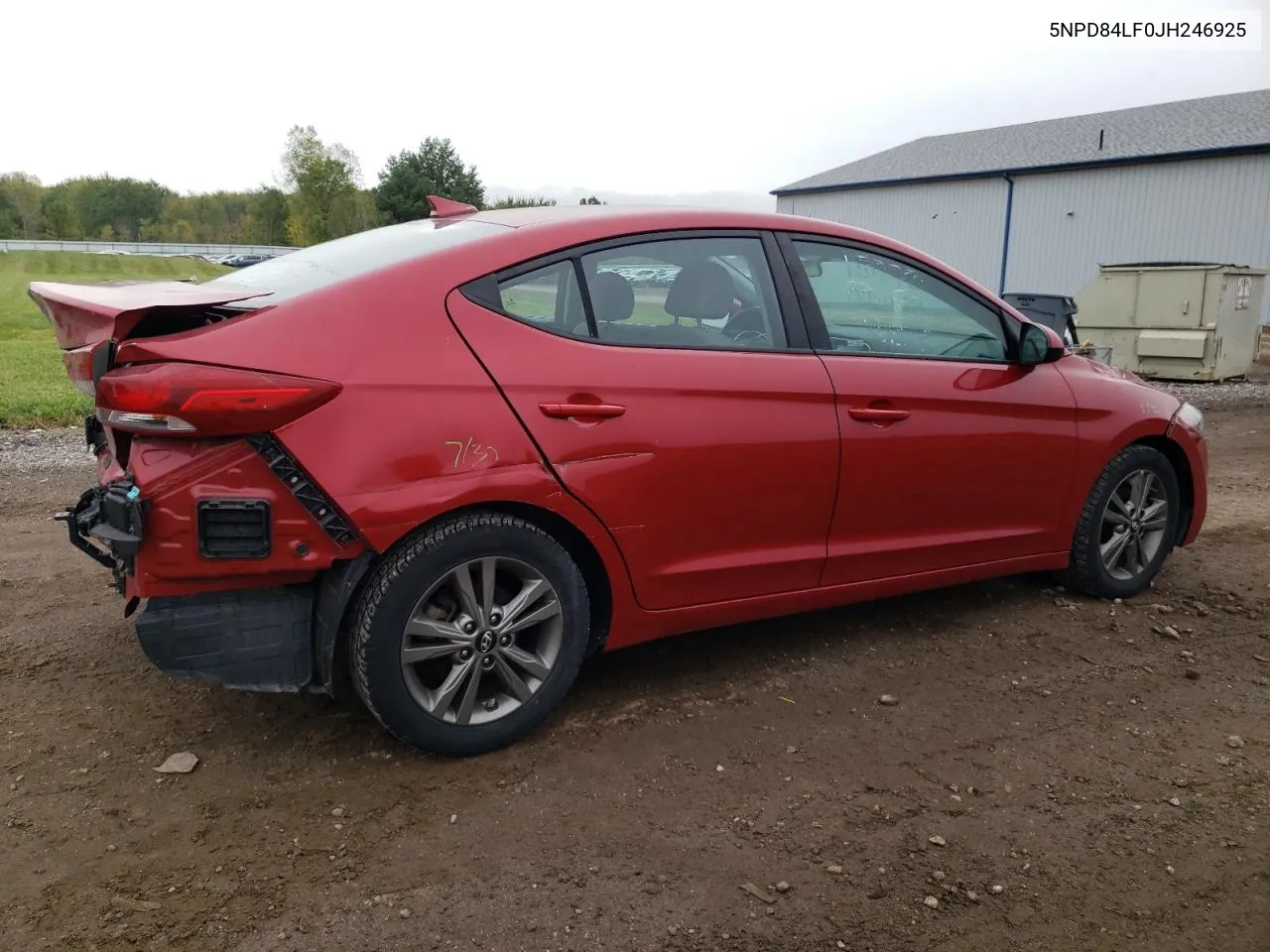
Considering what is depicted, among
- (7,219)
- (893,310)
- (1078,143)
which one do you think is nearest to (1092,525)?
(893,310)

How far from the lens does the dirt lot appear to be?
247cm

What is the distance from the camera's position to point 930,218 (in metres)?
34.4

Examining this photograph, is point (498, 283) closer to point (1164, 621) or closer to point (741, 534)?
point (741, 534)

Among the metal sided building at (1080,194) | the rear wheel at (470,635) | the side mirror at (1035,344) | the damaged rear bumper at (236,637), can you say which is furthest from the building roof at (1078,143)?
the damaged rear bumper at (236,637)

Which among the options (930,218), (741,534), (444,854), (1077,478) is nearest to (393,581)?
(444,854)

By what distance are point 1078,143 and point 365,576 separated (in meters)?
34.4

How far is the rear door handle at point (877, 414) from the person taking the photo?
146 inches

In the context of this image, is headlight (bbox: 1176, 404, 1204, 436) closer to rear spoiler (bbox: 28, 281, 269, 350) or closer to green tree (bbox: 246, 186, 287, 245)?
rear spoiler (bbox: 28, 281, 269, 350)

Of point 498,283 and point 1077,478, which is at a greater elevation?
point 498,283

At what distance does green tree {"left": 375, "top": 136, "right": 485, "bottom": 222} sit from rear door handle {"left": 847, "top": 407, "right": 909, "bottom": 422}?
59.8 metres

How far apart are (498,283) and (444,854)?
1.66 metres

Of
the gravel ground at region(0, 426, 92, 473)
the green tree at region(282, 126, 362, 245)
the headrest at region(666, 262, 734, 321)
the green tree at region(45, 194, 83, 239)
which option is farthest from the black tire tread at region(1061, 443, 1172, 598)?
the green tree at region(45, 194, 83, 239)

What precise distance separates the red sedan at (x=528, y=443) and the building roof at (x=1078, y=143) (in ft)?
86.8

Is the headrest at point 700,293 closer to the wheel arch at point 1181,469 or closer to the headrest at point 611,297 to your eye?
the headrest at point 611,297
